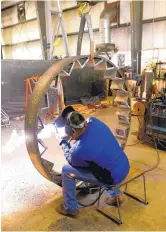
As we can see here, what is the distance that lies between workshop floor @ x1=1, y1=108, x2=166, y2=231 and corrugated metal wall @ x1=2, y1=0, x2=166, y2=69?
692 centimetres

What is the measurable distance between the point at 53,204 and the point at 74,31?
11.6 m

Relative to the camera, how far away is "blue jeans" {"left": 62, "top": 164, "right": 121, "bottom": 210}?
2494 millimetres

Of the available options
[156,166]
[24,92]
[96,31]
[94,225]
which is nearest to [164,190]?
[156,166]

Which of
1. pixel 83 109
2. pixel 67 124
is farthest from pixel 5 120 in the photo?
pixel 67 124

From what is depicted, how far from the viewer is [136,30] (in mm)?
9703

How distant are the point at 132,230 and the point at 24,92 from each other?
630cm

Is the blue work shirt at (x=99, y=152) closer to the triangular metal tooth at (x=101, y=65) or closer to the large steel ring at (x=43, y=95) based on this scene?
the large steel ring at (x=43, y=95)

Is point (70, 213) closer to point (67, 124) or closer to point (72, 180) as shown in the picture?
point (72, 180)

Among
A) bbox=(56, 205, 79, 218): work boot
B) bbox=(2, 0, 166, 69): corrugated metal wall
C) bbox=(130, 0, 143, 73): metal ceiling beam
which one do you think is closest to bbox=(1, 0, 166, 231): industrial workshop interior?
bbox=(56, 205, 79, 218): work boot

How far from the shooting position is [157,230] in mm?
2395

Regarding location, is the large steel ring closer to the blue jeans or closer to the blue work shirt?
the blue jeans

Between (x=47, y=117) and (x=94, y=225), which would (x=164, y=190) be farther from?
(x=47, y=117)

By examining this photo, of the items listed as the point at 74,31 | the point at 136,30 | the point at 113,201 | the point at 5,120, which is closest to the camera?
the point at 113,201

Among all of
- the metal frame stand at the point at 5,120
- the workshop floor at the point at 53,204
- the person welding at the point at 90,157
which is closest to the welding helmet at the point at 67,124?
the person welding at the point at 90,157
